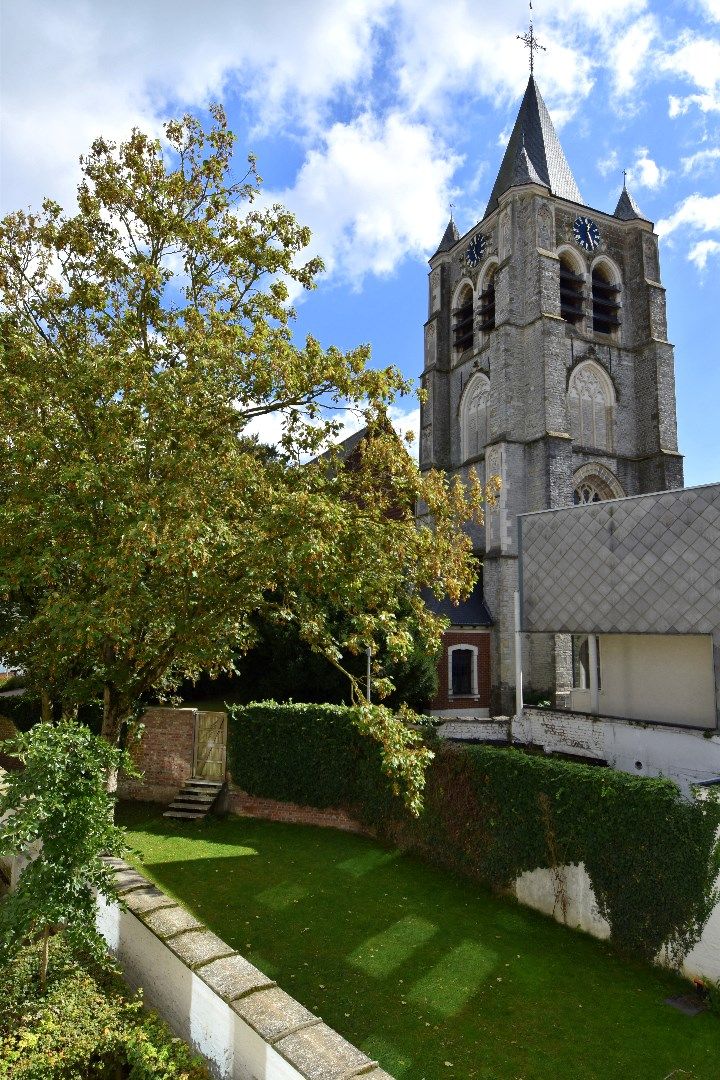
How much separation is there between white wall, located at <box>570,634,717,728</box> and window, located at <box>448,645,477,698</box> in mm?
10015

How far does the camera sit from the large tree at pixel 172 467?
27.5 feet

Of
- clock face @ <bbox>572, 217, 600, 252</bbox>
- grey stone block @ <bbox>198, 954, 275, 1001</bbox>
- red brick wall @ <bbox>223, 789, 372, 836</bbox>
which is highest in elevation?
clock face @ <bbox>572, 217, 600, 252</bbox>

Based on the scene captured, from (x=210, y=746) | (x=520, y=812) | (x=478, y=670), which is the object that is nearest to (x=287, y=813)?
(x=210, y=746)

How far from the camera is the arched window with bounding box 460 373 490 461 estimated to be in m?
35.2

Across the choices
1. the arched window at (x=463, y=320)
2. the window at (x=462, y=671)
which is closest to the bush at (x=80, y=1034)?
the window at (x=462, y=671)

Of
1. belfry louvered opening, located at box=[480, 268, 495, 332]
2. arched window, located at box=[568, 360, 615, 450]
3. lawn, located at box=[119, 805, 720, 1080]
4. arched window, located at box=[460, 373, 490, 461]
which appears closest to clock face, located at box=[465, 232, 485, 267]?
belfry louvered opening, located at box=[480, 268, 495, 332]

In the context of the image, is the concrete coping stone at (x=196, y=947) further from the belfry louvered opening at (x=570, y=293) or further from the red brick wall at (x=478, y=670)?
the belfry louvered opening at (x=570, y=293)

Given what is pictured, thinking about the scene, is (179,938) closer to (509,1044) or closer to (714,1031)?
(509,1044)

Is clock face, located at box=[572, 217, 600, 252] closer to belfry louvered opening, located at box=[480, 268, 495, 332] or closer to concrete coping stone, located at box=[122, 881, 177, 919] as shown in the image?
belfry louvered opening, located at box=[480, 268, 495, 332]

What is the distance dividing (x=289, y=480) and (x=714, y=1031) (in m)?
9.00

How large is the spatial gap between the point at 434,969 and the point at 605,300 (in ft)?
115

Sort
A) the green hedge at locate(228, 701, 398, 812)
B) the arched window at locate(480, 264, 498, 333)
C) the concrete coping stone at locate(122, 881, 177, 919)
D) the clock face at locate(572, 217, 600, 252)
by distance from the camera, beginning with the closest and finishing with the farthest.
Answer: the concrete coping stone at locate(122, 881, 177, 919) < the green hedge at locate(228, 701, 398, 812) < the clock face at locate(572, 217, 600, 252) < the arched window at locate(480, 264, 498, 333)

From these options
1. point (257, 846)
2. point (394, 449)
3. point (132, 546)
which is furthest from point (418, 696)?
point (132, 546)

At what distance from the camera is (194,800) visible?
16438 mm
